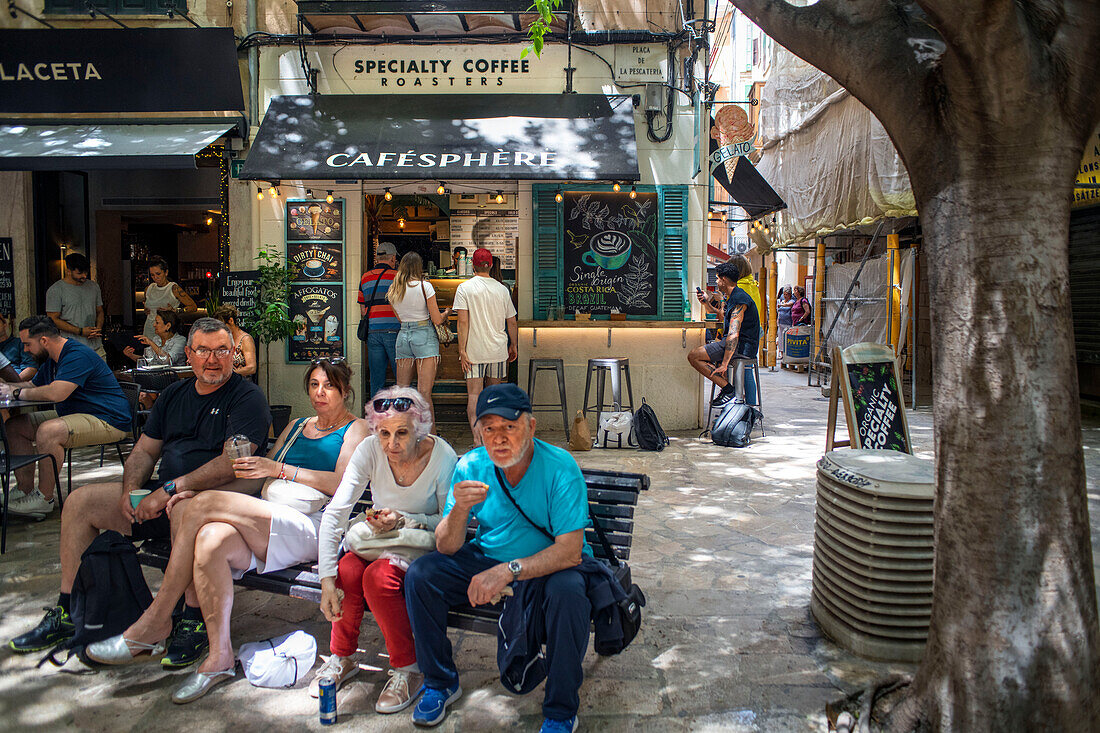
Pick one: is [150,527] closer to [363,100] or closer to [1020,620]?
[1020,620]

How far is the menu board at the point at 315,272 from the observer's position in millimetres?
Result: 9055

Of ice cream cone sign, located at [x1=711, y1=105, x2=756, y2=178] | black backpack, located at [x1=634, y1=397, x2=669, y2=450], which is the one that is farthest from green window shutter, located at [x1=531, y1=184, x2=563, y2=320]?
ice cream cone sign, located at [x1=711, y1=105, x2=756, y2=178]

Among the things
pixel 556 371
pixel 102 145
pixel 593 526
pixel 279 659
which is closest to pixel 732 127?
pixel 556 371

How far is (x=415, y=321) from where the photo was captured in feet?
25.7

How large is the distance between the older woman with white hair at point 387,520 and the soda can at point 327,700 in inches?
5.3

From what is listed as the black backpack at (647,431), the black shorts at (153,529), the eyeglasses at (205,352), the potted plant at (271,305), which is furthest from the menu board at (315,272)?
the black shorts at (153,529)

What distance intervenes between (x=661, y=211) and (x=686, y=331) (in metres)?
1.41

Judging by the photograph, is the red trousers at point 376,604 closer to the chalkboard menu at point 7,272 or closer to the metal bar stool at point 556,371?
the metal bar stool at point 556,371

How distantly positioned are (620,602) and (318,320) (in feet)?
22.8

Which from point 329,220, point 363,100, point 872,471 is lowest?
point 872,471

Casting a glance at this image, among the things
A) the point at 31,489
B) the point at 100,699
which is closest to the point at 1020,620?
the point at 100,699

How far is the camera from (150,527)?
373cm

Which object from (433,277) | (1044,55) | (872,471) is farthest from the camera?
(433,277)

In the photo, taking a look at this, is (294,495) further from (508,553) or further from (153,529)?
(508,553)
